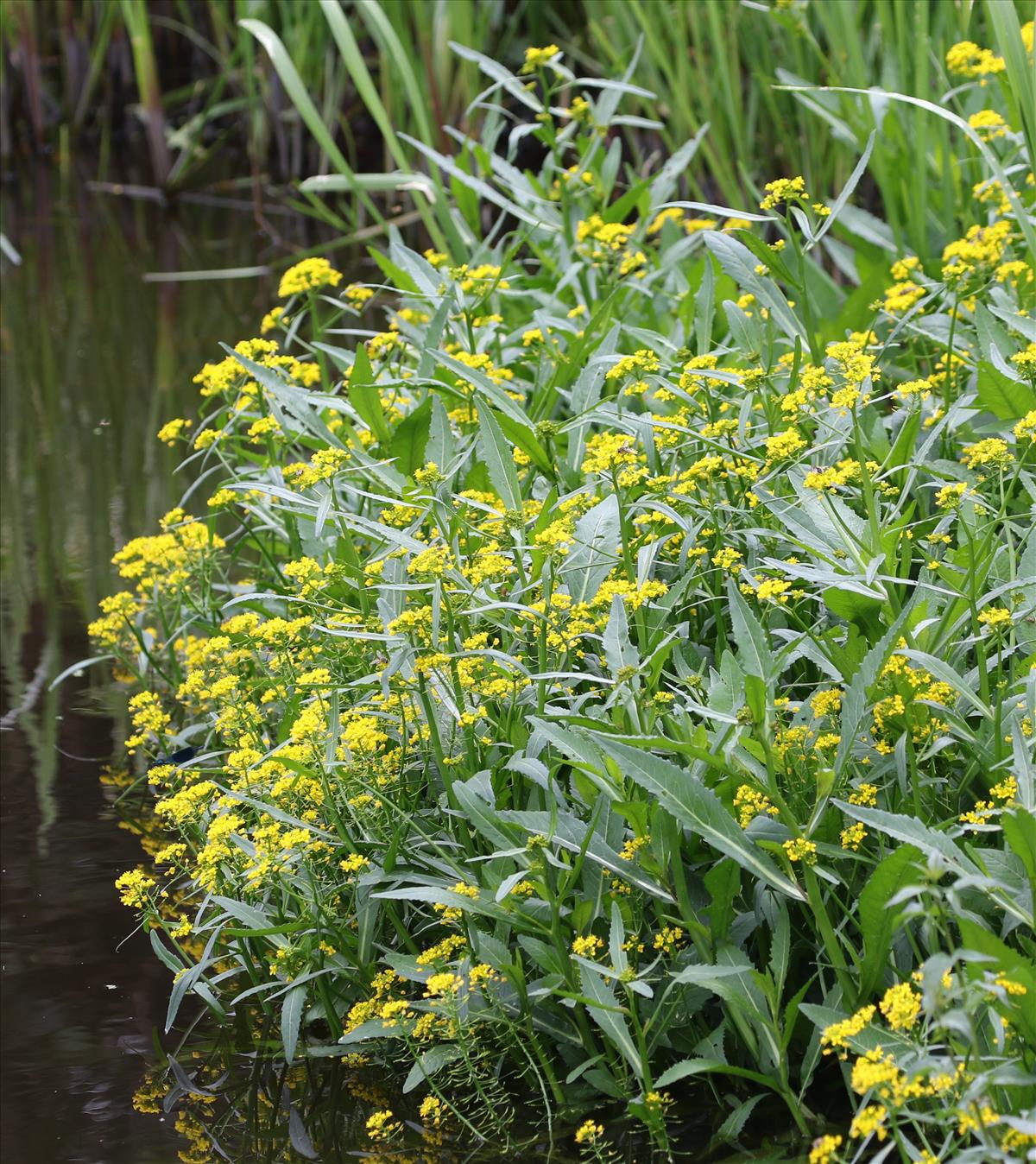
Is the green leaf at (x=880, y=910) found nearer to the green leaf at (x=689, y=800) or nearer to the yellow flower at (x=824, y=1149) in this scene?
the green leaf at (x=689, y=800)

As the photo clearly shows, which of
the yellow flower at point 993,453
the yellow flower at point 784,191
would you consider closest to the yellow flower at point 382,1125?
the yellow flower at point 993,453

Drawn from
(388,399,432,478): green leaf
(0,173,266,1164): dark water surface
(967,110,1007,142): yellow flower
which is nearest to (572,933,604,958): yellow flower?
(0,173,266,1164): dark water surface

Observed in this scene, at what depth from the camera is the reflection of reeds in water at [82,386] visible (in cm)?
302

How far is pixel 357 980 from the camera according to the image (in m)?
1.75

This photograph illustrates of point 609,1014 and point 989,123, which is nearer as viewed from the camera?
point 609,1014

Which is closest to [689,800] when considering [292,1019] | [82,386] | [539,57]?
[292,1019]

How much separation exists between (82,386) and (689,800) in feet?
11.2

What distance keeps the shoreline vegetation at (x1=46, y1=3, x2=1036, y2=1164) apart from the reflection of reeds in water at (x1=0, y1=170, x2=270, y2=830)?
2.28 ft

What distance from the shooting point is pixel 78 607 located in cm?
304

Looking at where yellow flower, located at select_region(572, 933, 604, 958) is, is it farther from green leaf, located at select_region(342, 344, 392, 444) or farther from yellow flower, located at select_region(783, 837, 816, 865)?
green leaf, located at select_region(342, 344, 392, 444)

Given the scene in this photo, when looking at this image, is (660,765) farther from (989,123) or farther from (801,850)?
(989,123)

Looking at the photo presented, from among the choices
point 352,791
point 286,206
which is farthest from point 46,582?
point 286,206

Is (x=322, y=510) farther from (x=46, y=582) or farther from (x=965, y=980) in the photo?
(x=46, y=582)

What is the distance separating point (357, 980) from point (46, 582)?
5.45 feet
